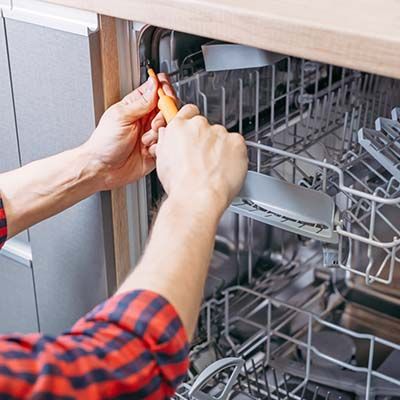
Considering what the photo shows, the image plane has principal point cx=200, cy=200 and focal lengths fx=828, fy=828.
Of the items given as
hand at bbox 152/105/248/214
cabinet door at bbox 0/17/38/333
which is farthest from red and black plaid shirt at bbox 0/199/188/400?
cabinet door at bbox 0/17/38/333

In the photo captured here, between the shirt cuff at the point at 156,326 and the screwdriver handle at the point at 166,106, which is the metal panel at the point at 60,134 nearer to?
the screwdriver handle at the point at 166,106

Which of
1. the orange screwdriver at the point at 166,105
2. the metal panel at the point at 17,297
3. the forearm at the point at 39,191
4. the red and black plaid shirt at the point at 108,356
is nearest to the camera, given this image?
the red and black plaid shirt at the point at 108,356

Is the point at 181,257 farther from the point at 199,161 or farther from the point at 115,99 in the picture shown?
the point at 115,99

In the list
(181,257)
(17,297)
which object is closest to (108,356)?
(181,257)

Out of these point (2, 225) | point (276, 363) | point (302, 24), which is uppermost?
point (302, 24)

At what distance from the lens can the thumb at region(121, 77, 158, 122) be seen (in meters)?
0.94

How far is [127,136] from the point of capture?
3.20ft

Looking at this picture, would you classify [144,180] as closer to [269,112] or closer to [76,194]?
[76,194]

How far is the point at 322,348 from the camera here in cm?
119

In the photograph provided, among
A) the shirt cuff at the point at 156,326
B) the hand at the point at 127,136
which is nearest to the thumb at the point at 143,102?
the hand at the point at 127,136

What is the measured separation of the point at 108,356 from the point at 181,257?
12 centimetres

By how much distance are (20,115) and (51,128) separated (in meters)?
0.06

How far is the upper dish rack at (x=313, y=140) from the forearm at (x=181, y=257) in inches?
5.6

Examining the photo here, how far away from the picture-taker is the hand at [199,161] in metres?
0.81
